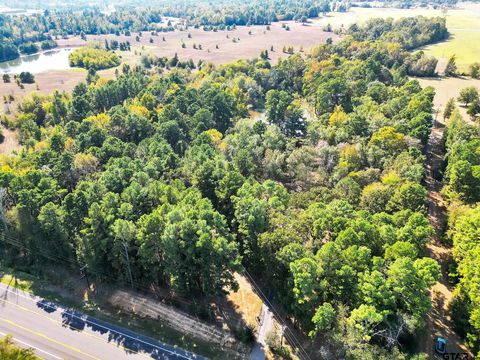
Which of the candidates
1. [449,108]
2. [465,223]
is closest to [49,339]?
[465,223]

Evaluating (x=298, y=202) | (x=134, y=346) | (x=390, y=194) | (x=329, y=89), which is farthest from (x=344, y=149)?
(x=134, y=346)

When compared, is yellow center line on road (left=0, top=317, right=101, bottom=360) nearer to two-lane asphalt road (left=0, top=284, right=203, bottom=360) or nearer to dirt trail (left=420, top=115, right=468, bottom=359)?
two-lane asphalt road (left=0, top=284, right=203, bottom=360)

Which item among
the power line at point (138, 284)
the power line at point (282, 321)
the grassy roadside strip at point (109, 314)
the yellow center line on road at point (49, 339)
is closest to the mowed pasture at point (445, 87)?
the power line at point (282, 321)

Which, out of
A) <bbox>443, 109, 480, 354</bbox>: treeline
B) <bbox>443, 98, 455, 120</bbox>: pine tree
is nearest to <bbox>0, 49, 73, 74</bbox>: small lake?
<bbox>443, 98, 455, 120</bbox>: pine tree

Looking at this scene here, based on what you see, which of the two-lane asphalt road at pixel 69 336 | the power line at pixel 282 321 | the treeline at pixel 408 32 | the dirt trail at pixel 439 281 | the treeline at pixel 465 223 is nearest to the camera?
the treeline at pixel 465 223

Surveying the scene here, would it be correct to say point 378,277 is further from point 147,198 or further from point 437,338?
point 147,198

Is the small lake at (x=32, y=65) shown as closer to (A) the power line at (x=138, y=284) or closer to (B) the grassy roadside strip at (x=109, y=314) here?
(A) the power line at (x=138, y=284)
